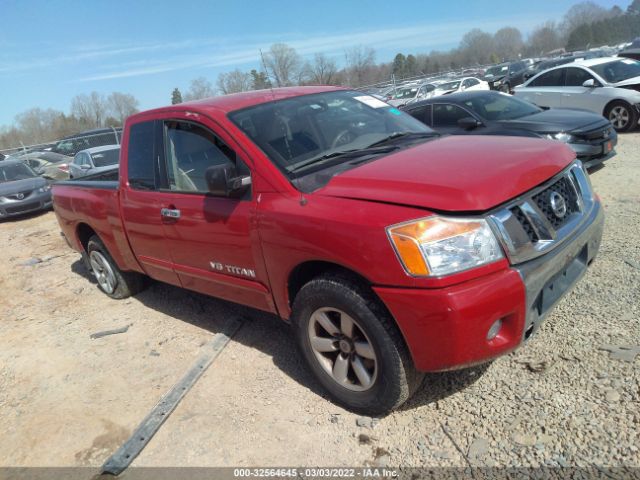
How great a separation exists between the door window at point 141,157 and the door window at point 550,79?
10.7 meters

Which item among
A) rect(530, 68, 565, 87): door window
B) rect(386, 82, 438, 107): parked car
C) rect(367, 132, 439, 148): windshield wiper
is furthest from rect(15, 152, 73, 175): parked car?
rect(367, 132, 439, 148): windshield wiper

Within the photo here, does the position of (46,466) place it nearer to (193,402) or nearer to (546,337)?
(193,402)

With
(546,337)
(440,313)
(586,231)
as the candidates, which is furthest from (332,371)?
(586,231)

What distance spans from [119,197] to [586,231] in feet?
12.5

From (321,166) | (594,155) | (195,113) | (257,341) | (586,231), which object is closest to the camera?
(586,231)

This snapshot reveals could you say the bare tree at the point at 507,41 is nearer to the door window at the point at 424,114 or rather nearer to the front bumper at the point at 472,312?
the door window at the point at 424,114

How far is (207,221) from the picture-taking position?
345 cm

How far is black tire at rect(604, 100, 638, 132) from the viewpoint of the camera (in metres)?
10.3

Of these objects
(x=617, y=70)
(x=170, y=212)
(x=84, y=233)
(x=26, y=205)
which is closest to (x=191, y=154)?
(x=170, y=212)

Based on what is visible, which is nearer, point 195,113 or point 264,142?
point 264,142

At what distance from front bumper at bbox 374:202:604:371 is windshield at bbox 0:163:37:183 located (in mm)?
14796

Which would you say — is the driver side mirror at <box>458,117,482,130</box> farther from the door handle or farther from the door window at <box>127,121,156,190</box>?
the door handle

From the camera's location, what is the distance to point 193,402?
3.39 m

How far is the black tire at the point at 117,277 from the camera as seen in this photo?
213 inches
